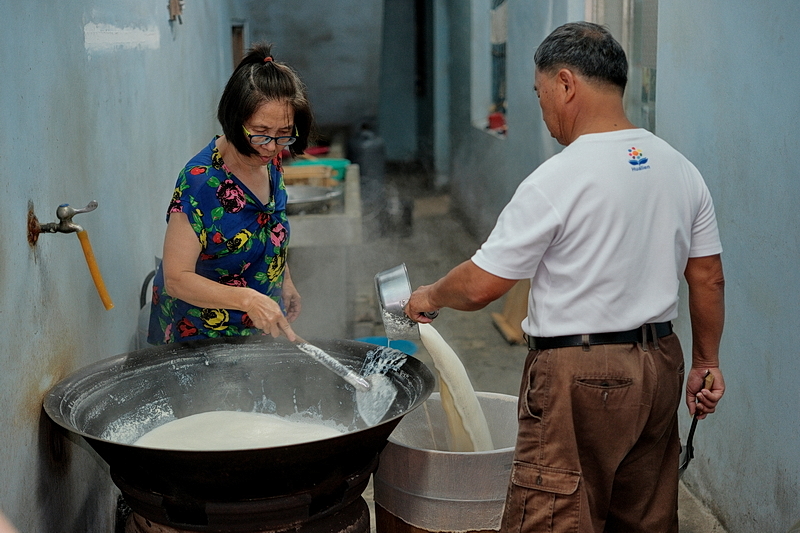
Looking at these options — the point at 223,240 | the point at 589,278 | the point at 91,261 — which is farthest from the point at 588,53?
the point at 91,261

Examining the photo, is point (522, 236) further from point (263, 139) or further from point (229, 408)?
point (229, 408)

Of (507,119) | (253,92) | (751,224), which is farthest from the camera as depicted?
(507,119)

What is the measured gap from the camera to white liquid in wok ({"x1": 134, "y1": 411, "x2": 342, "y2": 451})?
2258mm

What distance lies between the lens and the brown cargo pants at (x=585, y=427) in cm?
195

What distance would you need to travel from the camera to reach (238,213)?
8.05ft

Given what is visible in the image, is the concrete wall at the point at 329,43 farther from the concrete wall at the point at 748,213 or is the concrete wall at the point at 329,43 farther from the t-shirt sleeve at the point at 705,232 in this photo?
the t-shirt sleeve at the point at 705,232

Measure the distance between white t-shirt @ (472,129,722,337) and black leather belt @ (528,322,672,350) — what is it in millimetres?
19

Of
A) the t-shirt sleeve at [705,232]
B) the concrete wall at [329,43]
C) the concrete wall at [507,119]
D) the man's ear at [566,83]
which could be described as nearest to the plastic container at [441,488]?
the t-shirt sleeve at [705,232]

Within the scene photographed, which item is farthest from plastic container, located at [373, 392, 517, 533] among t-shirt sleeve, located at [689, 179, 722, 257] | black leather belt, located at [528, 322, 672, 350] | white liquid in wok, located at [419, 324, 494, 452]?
t-shirt sleeve, located at [689, 179, 722, 257]

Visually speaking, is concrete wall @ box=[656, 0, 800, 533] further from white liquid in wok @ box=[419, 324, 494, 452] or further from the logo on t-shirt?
white liquid in wok @ box=[419, 324, 494, 452]

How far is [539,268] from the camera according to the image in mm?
1987

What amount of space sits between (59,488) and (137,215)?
154 centimetres

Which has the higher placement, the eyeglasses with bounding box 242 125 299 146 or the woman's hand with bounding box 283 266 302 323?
the eyeglasses with bounding box 242 125 299 146

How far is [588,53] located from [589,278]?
0.54 m
